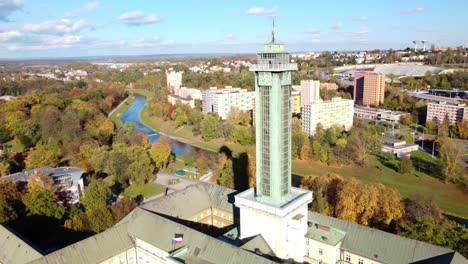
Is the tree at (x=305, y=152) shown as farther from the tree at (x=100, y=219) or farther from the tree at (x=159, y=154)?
the tree at (x=100, y=219)

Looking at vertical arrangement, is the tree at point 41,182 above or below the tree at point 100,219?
above

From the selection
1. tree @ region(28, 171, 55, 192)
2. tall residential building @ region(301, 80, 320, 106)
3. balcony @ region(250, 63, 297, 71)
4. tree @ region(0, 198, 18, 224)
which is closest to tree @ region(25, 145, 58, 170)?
tree @ region(28, 171, 55, 192)

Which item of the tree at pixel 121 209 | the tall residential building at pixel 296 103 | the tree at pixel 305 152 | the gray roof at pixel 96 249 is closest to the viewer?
the gray roof at pixel 96 249

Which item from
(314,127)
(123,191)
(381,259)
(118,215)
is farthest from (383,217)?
(314,127)

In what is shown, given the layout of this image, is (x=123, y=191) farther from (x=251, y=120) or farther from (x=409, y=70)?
(x=409, y=70)

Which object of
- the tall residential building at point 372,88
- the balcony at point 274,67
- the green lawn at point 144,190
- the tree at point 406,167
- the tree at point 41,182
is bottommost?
the green lawn at point 144,190

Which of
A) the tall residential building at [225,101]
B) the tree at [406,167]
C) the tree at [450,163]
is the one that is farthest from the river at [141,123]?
the tree at [450,163]

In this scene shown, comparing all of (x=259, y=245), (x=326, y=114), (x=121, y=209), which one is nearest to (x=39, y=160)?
(x=121, y=209)
